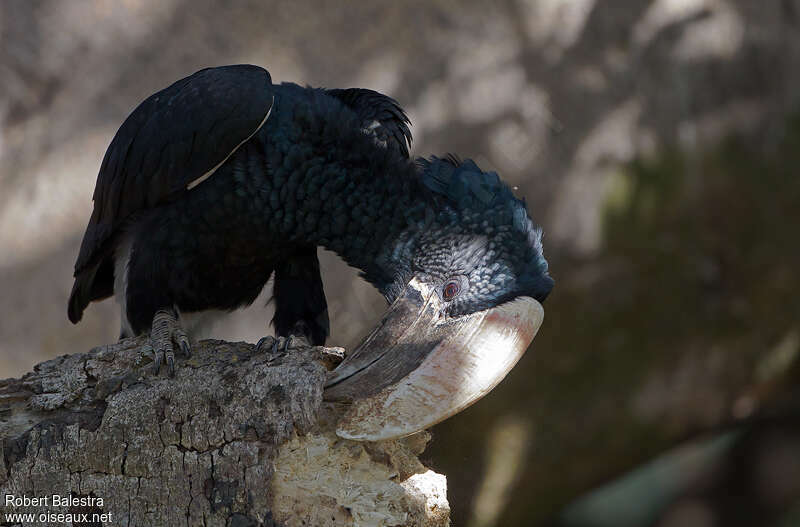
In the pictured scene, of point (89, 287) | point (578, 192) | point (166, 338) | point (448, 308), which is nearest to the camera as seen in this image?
point (448, 308)

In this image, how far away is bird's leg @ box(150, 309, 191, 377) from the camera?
199 centimetres

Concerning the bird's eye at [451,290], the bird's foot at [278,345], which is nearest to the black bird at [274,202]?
the bird's eye at [451,290]

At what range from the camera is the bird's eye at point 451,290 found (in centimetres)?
199

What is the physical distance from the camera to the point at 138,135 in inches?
96.7

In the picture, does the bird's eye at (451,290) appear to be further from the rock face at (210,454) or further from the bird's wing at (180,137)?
the bird's wing at (180,137)

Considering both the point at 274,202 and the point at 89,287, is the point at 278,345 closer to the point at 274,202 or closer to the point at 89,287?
the point at 274,202

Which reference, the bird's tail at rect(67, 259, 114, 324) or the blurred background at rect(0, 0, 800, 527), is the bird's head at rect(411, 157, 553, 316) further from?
the blurred background at rect(0, 0, 800, 527)

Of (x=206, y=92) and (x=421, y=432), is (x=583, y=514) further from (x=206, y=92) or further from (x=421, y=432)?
(x=206, y=92)

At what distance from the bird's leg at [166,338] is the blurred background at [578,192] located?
4.18 feet

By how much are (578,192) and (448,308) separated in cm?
228

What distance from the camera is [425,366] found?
5.77ft

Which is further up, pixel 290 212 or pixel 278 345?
pixel 290 212

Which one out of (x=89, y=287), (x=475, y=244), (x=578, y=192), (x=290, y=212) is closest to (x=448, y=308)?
(x=475, y=244)

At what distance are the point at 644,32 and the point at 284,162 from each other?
2.54 meters
